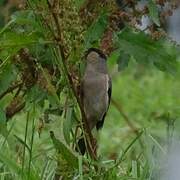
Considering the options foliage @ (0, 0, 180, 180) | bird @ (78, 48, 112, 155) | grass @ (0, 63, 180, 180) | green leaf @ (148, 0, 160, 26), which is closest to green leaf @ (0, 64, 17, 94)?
foliage @ (0, 0, 180, 180)

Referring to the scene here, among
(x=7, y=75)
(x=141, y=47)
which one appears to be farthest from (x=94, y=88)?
(x=7, y=75)

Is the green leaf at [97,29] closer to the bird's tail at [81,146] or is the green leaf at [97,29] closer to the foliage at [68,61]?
the foliage at [68,61]

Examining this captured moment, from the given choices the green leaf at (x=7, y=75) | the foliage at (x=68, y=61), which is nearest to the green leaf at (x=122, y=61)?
the foliage at (x=68, y=61)

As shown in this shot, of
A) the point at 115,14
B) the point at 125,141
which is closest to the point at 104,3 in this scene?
the point at 115,14

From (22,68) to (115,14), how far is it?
40 cm

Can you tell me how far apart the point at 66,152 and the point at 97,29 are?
459 mm

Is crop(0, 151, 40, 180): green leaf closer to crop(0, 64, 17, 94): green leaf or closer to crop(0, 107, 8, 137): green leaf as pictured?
crop(0, 107, 8, 137): green leaf

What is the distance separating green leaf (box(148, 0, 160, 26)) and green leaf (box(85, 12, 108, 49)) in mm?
164

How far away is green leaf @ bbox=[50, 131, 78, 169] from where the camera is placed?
10.7 ft

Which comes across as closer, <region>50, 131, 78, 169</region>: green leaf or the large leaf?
<region>50, 131, 78, 169</region>: green leaf

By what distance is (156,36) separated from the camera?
3.43 m

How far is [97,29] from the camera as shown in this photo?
3.37 metres

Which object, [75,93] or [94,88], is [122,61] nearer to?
[94,88]

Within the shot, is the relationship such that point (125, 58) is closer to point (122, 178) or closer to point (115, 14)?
point (115, 14)
